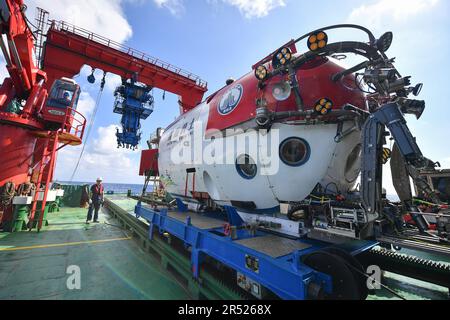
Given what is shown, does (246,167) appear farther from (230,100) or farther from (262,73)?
(262,73)

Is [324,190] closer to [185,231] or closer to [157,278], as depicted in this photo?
[185,231]

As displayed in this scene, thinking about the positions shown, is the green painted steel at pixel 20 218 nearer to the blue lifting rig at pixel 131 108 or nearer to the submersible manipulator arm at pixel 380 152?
the blue lifting rig at pixel 131 108

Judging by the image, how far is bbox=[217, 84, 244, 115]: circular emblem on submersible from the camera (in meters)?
4.20

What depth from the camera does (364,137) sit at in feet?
8.78

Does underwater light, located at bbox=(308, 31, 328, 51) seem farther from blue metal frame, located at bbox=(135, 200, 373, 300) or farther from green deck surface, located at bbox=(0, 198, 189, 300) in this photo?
green deck surface, located at bbox=(0, 198, 189, 300)

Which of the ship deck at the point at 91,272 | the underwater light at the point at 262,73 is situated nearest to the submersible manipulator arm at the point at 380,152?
the underwater light at the point at 262,73

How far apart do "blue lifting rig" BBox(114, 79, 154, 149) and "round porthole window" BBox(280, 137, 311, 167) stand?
1083 centimetres

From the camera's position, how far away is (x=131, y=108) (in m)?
12.3

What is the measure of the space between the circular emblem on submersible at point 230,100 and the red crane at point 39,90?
253 inches

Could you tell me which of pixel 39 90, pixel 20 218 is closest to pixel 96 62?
pixel 39 90

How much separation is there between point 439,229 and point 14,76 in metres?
11.9

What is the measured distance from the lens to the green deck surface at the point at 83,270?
358 centimetres

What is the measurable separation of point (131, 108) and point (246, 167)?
35.1 ft

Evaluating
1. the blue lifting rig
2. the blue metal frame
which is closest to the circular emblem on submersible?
the blue metal frame
